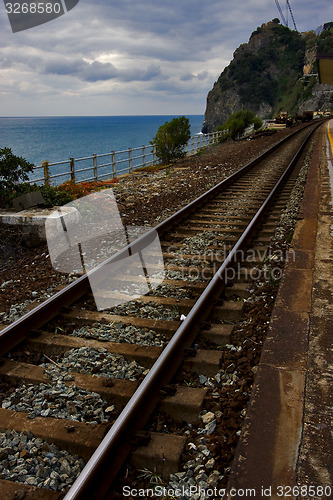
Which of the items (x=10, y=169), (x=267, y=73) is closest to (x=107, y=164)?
(x=10, y=169)

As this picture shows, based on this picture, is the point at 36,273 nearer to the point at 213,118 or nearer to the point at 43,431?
the point at 43,431

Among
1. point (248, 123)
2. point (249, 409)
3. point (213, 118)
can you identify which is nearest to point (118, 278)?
point (249, 409)

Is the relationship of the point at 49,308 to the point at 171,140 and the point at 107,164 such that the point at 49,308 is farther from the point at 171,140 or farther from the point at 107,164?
the point at 171,140

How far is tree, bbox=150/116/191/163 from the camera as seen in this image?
21141 millimetres

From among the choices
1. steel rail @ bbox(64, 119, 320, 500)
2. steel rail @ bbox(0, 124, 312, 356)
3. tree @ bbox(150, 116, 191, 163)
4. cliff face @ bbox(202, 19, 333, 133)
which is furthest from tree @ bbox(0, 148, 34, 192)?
cliff face @ bbox(202, 19, 333, 133)

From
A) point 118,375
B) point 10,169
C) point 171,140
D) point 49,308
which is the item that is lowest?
point 118,375

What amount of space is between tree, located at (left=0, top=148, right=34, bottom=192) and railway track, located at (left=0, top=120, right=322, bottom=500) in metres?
3.88

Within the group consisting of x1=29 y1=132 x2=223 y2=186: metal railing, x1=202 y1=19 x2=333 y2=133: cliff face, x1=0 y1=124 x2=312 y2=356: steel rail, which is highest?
x1=202 y1=19 x2=333 y2=133: cliff face

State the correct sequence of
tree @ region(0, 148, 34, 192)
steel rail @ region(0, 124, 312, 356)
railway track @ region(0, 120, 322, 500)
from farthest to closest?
tree @ region(0, 148, 34, 192)
steel rail @ region(0, 124, 312, 356)
railway track @ region(0, 120, 322, 500)

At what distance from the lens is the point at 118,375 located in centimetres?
356

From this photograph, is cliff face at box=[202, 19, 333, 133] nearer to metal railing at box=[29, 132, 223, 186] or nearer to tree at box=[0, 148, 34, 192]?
metal railing at box=[29, 132, 223, 186]

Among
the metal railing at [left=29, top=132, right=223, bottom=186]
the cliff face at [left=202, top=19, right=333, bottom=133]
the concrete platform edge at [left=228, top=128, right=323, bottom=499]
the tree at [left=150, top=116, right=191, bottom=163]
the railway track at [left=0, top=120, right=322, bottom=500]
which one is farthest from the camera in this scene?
the cliff face at [left=202, top=19, right=333, bottom=133]

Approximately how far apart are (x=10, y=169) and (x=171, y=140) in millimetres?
13610

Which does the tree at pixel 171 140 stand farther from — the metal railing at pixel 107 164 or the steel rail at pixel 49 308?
the steel rail at pixel 49 308
